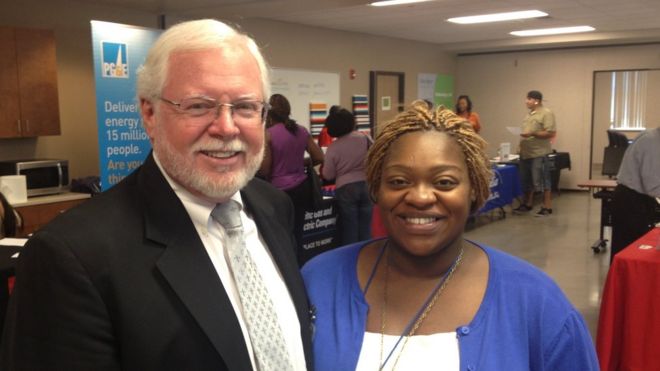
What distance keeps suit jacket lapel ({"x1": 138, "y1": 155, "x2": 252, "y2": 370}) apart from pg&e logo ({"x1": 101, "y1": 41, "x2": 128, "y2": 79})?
4.03 metres

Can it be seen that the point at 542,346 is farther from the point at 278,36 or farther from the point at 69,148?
the point at 278,36

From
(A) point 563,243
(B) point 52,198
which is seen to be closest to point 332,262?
(B) point 52,198

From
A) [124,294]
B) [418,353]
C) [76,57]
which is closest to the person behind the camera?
[124,294]

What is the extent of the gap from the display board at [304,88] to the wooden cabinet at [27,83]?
318 cm

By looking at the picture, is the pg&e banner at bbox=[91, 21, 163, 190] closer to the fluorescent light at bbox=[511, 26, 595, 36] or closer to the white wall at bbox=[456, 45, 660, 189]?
the fluorescent light at bbox=[511, 26, 595, 36]

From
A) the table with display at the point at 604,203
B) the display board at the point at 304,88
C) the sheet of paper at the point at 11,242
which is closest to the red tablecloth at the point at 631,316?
the sheet of paper at the point at 11,242

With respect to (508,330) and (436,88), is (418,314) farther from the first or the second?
(436,88)

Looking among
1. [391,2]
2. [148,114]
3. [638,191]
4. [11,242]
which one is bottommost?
[11,242]

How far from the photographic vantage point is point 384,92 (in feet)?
33.9

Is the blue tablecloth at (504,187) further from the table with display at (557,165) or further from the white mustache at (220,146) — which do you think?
the white mustache at (220,146)

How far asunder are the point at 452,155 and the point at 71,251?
77 cm

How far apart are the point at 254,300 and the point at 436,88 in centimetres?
1110

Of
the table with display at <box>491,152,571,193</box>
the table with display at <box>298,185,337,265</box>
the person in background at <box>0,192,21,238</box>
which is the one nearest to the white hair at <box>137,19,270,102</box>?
the person in background at <box>0,192,21,238</box>

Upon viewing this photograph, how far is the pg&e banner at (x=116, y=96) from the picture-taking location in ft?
16.1
